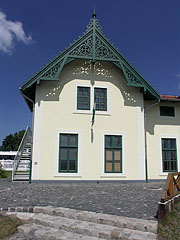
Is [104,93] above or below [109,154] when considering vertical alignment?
above

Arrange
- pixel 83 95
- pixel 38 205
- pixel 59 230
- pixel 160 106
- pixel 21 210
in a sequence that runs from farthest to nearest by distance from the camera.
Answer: pixel 160 106
pixel 83 95
pixel 38 205
pixel 21 210
pixel 59 230

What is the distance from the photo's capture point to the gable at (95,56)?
11773 millimetres

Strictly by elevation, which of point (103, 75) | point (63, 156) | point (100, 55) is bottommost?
point (63, 156)

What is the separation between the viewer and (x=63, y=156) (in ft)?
37.9

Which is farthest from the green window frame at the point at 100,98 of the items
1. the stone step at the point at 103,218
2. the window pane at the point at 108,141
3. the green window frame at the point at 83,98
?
the stone step at the point at 103,218

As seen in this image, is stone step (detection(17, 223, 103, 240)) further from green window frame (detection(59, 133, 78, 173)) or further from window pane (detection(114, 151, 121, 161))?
window pane (detection(114, 151, 121, 161))

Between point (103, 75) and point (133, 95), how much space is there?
2.14 m

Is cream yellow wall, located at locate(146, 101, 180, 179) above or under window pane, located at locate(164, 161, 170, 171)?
above

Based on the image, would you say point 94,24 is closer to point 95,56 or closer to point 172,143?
point 95,56

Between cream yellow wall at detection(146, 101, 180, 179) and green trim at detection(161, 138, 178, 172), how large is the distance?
9.1 inches

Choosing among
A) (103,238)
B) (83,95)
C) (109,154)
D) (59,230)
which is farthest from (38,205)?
(83,95)

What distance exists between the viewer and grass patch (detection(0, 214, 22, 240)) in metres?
4.53

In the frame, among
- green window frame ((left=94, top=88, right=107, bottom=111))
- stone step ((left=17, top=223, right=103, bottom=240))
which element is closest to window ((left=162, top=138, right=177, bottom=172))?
green window frame ((left=94, top=88, right=107, bottom=111))

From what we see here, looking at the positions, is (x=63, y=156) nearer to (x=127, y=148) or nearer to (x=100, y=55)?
(x=127, y=148)
